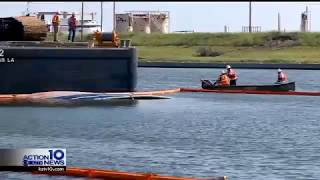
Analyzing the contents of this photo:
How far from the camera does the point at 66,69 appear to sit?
44062mm

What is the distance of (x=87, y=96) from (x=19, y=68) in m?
3.60

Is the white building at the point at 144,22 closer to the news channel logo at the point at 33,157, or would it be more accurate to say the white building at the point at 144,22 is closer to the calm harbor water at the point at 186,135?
the calm harbor water at the point at 186,135

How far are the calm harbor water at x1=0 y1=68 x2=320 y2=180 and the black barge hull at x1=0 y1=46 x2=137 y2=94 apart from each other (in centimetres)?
185

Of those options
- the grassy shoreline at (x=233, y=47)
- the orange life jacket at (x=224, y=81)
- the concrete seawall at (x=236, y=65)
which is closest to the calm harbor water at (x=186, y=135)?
the orange life jacket at (x=224, y=81)

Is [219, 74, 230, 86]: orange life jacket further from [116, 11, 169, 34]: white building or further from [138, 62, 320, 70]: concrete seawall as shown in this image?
[116, 11, 169, 34]: white building

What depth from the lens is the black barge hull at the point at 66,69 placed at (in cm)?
4369

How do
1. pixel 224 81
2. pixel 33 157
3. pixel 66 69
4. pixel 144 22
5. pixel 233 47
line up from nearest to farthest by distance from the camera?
1. pixel 33 157
2. pixel 66 69
3. pixel 224 81
4. pixel 233 47
5. pixel 144 22

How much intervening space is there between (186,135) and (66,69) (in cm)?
1294

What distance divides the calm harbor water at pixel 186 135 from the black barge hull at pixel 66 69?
1.85 m

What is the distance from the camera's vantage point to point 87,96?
4459cm

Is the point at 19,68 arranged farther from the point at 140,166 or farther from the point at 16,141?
the point at 140,166

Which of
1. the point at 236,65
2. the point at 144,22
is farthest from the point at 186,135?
the point at 144,22

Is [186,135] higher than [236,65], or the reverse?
[236,65]

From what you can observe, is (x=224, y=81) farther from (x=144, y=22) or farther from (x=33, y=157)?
(x=144, y=22)
